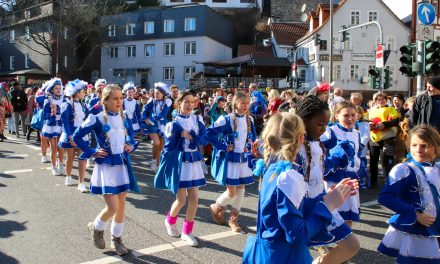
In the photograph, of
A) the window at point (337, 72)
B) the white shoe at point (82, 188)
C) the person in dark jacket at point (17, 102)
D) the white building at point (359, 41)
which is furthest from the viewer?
the window at point (337, 72)

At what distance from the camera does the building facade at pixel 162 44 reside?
4903 centimetres

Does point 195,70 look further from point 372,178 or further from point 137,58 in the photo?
point 372,178

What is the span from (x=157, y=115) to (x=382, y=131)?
5149 millimetres

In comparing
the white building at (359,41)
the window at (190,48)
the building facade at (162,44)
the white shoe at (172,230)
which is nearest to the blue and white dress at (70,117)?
the white shoe at (172,230)

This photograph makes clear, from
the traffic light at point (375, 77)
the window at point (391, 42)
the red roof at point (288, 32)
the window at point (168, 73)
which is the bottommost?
the traffic light at point (375, 77)

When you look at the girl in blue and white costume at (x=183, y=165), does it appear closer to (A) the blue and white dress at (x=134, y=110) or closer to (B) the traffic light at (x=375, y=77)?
(A) the blue and white dress at (x=134, y=110)

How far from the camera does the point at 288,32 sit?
49.4 m

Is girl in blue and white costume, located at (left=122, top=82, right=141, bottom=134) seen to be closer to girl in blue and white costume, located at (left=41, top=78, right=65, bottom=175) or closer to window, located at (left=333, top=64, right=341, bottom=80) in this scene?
girl in blue and white costume, located at (left=41, top=78, right=65, bottom=175)

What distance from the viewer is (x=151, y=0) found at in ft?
206

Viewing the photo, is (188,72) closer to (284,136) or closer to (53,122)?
(53,122)

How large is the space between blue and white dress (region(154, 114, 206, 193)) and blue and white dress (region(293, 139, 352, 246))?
2.27m

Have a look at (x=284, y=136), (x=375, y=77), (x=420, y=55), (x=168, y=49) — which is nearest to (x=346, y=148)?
(x=284, y=136)

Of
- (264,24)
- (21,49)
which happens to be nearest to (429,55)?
(264,24)

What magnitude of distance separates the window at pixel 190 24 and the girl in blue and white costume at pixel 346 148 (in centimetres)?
4545
